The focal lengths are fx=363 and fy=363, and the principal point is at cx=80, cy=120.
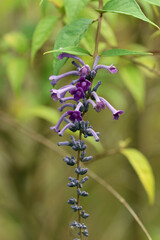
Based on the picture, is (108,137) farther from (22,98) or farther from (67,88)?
(67,88)

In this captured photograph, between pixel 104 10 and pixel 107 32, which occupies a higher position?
pixel 107 32

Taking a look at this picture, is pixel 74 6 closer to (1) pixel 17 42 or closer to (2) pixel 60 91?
(2) pixel 60 91

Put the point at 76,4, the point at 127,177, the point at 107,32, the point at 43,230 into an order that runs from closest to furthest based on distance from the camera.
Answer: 1. the point at 76,4
2. the point at 107,32
3. the point at 43,230
4. the point at 127,177

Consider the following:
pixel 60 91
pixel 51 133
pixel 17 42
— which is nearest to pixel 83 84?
pixel 60 91

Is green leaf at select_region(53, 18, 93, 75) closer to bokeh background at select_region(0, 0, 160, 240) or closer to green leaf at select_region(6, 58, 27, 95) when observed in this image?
green leaf at select_region(6, 58, 27, 95)

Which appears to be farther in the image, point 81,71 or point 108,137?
point 108,137

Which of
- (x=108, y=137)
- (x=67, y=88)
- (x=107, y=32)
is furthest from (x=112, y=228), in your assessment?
(x=67, y=88)
